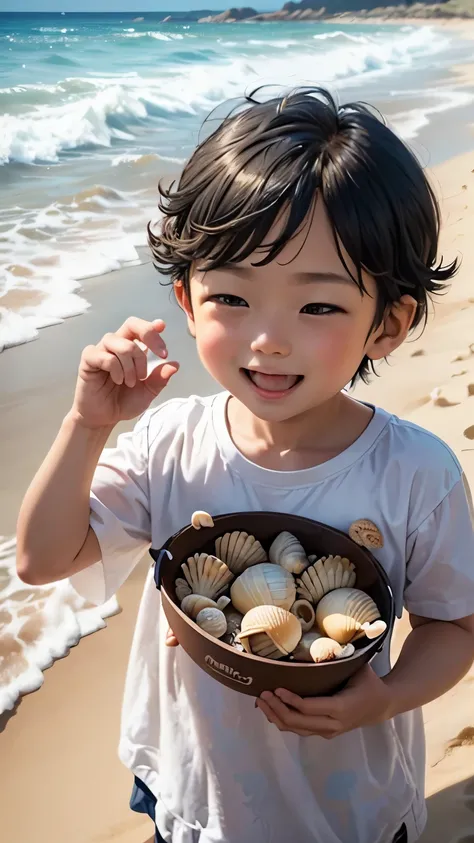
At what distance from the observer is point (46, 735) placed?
93.7 inches

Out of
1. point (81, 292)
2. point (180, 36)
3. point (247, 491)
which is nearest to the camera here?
point (247, 491)

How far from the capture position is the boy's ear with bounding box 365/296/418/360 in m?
1.37

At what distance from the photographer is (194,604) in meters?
1.26

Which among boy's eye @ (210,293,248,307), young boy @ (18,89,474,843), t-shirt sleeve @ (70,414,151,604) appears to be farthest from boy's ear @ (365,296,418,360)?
t-shirt sleeve @ (70,414,151,604)

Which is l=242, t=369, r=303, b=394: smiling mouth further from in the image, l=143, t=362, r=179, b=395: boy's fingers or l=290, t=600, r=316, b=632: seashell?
l=290, t=600, r=316, b=632: seashell

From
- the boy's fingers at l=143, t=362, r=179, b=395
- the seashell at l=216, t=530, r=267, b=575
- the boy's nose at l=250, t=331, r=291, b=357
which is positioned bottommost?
the seashell at l=216, t=530, r=267, b=575

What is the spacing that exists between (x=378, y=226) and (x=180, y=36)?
24771 mm

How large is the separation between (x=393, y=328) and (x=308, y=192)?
1.03 feet

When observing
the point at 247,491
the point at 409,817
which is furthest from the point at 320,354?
the point at 409,817

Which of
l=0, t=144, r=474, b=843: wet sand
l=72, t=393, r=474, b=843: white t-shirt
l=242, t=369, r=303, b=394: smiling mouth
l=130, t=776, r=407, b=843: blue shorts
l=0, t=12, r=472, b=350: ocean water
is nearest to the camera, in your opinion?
l=242, t=369, r=303, b=394: smiling mouth

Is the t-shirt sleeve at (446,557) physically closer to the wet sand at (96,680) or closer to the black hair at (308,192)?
the black hair at (308,192)

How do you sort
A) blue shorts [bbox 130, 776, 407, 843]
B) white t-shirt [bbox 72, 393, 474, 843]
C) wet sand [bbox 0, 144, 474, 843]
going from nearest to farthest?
white t-shirt [bbox 72, 393, 474, 843], blue shorts [bbox 130, 776, 407, 843], wet sand [bbox 0, 144, 474, 843]

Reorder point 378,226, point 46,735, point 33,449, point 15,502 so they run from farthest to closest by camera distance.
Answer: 1. point 33,449
2. point 15,502
3. point 46,735
4. point 378,226

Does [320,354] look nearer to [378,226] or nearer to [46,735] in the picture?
[378,226]
